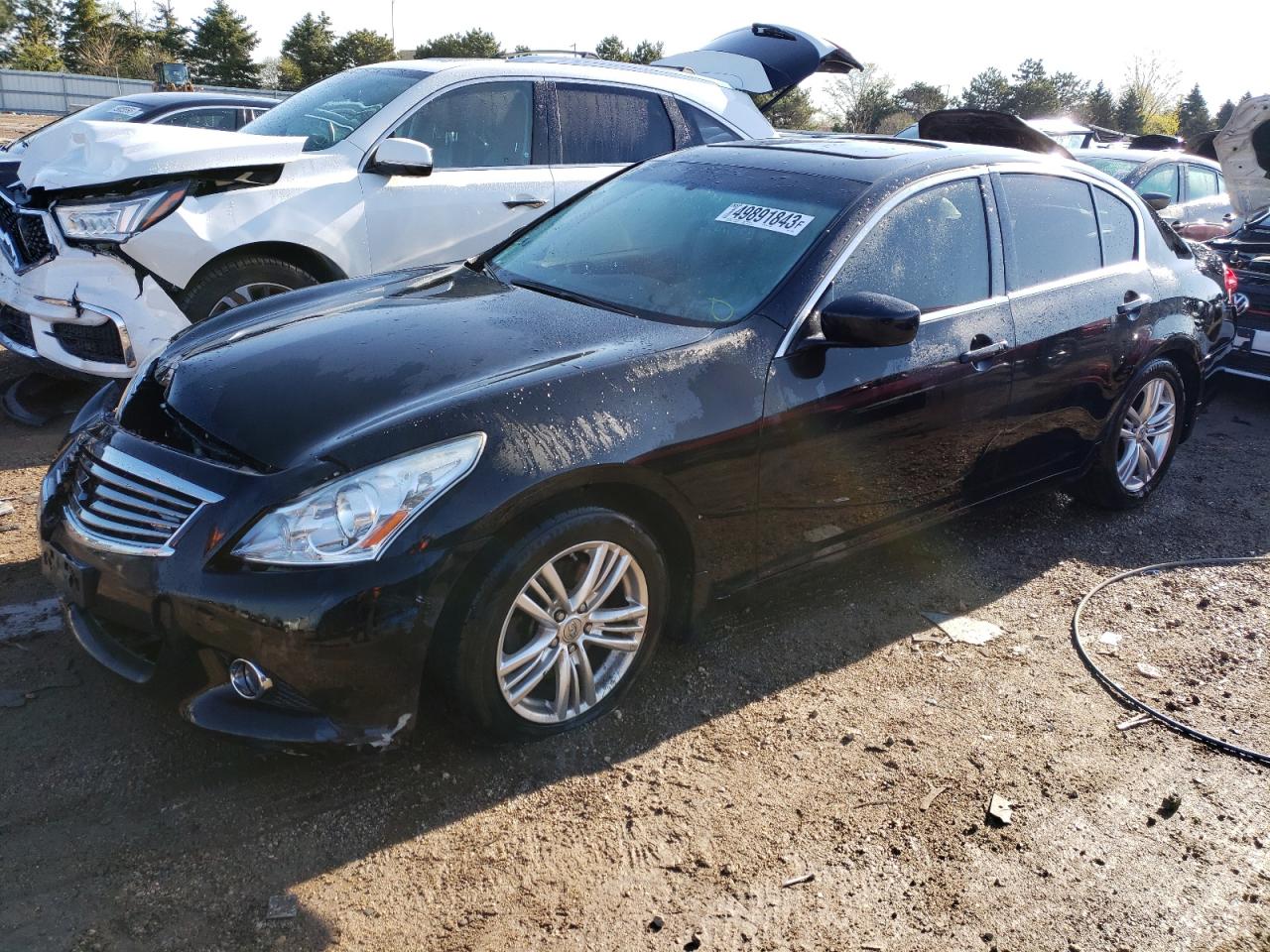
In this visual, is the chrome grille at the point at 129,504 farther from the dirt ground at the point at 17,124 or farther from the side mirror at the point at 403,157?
the dirt ground at the point at 17,124

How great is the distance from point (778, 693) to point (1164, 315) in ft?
9.07

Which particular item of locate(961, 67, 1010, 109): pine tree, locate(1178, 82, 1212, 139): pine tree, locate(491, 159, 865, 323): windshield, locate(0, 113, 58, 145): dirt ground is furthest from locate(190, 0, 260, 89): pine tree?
locate(491, 159, 865, 323): windshield

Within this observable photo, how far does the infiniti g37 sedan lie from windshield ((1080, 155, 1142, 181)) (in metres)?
5.86

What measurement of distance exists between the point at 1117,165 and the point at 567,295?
26.9 ft

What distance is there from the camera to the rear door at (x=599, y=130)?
6.43m

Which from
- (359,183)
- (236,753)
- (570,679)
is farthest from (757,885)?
(359,183)

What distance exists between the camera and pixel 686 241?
12.4ft

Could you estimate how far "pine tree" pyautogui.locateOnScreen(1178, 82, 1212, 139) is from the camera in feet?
184

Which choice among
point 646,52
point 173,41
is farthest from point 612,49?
point 173,41

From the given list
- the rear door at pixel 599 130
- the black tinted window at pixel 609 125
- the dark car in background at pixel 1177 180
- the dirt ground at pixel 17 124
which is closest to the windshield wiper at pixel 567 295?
the rear door at pixel 599 130

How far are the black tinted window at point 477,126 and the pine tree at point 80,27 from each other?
5361 cm

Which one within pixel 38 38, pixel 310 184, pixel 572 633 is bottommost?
pixel 572 633

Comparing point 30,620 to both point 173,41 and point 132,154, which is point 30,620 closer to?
point 132,154

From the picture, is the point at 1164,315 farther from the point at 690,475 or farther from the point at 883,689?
the point at 690,475
